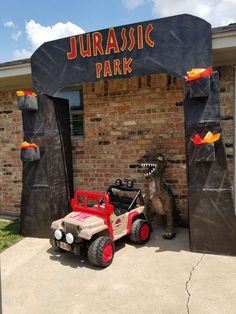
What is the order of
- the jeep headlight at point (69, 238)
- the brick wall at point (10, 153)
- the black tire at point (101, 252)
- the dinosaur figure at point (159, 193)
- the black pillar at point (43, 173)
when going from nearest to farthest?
1. the black tire at point (101, 252)
2. the jeep headlight at point (69, 238)
3. the dinosaur figure at point (159, 193)
4. the black pillar at point (43, 173)
5. the brick wall at point (10, 153)

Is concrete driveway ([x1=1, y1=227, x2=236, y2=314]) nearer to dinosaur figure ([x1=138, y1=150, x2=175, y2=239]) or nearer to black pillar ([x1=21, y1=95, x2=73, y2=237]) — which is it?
dinosaur figure ([x1=138, y1=150, x2=175, y2=239])

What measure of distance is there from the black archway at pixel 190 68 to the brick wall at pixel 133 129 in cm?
120

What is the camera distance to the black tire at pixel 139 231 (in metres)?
5.50

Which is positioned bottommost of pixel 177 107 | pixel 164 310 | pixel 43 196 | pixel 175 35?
pixel 164 310

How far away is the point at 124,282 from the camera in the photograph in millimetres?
4297

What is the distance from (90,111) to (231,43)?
3.32 m

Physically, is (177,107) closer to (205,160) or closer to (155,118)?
(155,118)

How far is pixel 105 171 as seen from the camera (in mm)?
7043

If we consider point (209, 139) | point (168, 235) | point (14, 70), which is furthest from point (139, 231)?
point (14, 70)

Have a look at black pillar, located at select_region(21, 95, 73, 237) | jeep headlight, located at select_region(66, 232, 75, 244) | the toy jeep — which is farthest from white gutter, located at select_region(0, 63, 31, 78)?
jeep headlight, located at select_region(66, 232, 75, 244)

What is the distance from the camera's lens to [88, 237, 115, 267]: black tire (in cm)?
463

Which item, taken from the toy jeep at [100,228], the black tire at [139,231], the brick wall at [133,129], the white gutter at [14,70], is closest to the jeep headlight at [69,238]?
the toy jeep at [100,228]

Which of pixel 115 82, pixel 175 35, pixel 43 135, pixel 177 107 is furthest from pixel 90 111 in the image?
pixel 175 35

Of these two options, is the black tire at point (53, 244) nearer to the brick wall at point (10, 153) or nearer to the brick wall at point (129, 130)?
the brick wall at point (129, 130)
